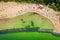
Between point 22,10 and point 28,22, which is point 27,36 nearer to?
point 28,22

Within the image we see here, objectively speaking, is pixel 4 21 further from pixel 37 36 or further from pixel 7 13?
pixel 37 36

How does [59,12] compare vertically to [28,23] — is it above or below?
above

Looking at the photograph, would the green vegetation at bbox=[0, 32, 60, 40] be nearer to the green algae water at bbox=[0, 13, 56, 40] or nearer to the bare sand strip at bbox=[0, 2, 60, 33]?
the green algae water at bbox=[0, 13, 56, 40]

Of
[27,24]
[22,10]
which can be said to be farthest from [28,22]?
[22,10]

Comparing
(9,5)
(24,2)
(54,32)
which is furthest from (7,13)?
(54,32)

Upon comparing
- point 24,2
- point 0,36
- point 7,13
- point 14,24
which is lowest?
point 0,36

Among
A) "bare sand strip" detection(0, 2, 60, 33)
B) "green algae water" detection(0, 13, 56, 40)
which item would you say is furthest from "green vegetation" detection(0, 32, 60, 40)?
"bare sand strip" detection(0, 2, 60, 33)

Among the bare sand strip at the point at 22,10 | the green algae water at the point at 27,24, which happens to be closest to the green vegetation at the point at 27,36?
the green algae water at the point at 27,24
